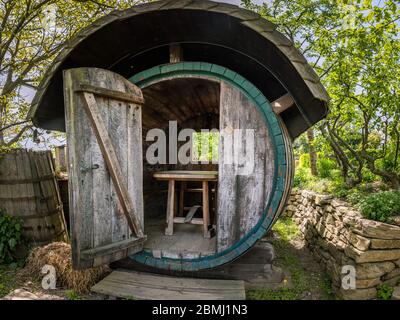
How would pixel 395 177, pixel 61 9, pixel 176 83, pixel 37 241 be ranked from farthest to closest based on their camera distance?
pixel 61 9 < pixel 395 177 < pixel 37 241 < pixel 176 83

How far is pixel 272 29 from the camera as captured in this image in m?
3.09

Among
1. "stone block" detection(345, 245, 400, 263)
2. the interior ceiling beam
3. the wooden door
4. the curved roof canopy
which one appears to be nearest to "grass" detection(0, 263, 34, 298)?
the wooden door

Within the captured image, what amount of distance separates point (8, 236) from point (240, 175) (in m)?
3.61

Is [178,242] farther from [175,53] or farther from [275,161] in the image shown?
[175,53]

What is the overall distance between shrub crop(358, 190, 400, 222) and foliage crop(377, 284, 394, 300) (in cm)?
77

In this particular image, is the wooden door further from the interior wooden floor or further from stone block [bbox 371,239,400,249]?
stone block [bbox 371,239,400,249]

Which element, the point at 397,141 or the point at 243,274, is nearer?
the point at 243,274

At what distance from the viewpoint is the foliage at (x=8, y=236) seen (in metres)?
4.15

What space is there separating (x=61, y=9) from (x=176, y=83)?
3.77 m

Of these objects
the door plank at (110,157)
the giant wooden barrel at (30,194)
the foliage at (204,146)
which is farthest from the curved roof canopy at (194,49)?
the foliage at (204,146)

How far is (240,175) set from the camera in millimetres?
3467
